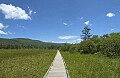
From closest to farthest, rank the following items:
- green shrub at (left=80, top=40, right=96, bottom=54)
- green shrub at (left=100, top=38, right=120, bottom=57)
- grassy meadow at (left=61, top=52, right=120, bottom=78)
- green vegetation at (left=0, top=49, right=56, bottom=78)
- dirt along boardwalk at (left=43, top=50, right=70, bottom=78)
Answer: dirt along boardwalk at (left=43, top=50, right=70, bottom=78), grassy meadow at (left=61, top=52, right=120, bottom=78), green vegetation at (left=0, top=49, right=56, bottom=78), green shrub at (left=100, top=38, right=120, bottom=57), green shrub at (left=80, top=40, right=96, bottom=54)

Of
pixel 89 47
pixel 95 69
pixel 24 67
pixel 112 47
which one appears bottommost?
pixel 24 67

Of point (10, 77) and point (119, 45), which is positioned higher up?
point (119, 45)

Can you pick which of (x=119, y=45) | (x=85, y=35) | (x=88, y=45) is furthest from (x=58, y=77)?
(x=85, y=35)

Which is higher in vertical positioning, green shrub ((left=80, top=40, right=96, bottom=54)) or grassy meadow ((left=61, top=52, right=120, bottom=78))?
green shrub ((left=80, top=40, right=96, bottom=54))

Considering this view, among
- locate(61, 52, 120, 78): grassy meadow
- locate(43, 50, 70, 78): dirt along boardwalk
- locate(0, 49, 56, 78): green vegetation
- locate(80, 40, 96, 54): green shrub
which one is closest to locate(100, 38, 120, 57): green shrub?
locate(0, 49, 56, 78): green vegetation

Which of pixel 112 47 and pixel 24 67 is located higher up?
pixel 112 47

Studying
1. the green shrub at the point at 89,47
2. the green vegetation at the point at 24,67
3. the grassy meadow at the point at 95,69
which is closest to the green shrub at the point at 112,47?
the green vegetation at the point at 24,67

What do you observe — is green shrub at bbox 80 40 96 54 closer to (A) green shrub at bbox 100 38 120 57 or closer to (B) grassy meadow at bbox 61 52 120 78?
(A) green shrub at bbox 100 38 120 57

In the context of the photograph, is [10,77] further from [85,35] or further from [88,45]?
[85,35]

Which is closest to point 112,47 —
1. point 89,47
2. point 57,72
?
point 89,47

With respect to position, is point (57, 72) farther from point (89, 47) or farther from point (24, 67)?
point (89, 47)

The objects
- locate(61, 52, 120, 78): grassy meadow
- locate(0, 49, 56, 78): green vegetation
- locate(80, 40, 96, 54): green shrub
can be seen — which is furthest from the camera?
locate(80, 40, 96, 54): green shrub

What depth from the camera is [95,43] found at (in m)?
58.6

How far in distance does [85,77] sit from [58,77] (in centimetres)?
194
